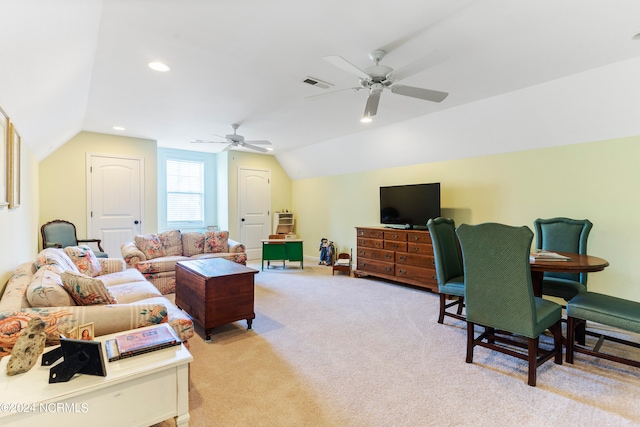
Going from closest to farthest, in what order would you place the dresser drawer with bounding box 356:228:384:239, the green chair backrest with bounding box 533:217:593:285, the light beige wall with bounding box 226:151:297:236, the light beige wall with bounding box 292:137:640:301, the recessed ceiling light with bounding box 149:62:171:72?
the recessed ceiling light with bounding box 149:62:171:72, the green chair backrest with bounding box 533:217:593:285, the light beige wall with bounding box 292:137:640:301, the dresser drawer with bounding box 356:228:384:239, the light beige wall with bounding box 226:151:297:236

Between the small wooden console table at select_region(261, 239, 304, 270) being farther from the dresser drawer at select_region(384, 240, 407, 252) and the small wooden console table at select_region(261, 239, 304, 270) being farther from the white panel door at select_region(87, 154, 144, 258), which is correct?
the white panel door at select_region(87, 154, 144, 258)

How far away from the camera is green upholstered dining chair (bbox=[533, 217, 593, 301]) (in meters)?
2.98

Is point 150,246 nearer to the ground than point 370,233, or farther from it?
nearer to the ground

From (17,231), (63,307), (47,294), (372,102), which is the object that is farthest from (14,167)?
(372,102)

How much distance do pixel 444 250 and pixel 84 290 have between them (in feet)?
10.0

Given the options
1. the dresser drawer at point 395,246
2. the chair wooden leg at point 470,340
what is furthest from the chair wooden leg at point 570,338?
the dresser drawer at point 395,246

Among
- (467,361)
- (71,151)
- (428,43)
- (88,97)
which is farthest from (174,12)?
(71,151)

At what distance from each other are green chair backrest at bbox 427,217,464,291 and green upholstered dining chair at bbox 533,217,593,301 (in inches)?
32.7

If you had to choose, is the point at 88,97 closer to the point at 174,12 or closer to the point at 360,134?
the point at 174,12

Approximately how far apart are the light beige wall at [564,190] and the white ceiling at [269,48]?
1.01 meters

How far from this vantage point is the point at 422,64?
2207mm

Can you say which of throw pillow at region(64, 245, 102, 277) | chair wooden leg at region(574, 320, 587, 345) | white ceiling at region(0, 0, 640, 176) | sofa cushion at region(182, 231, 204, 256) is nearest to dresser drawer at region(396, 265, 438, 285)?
chair wooden leg at region(574, 320, 587, 345)

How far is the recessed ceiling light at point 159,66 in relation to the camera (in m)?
2.82

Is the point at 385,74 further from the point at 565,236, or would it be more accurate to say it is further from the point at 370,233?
the point at 370,233
